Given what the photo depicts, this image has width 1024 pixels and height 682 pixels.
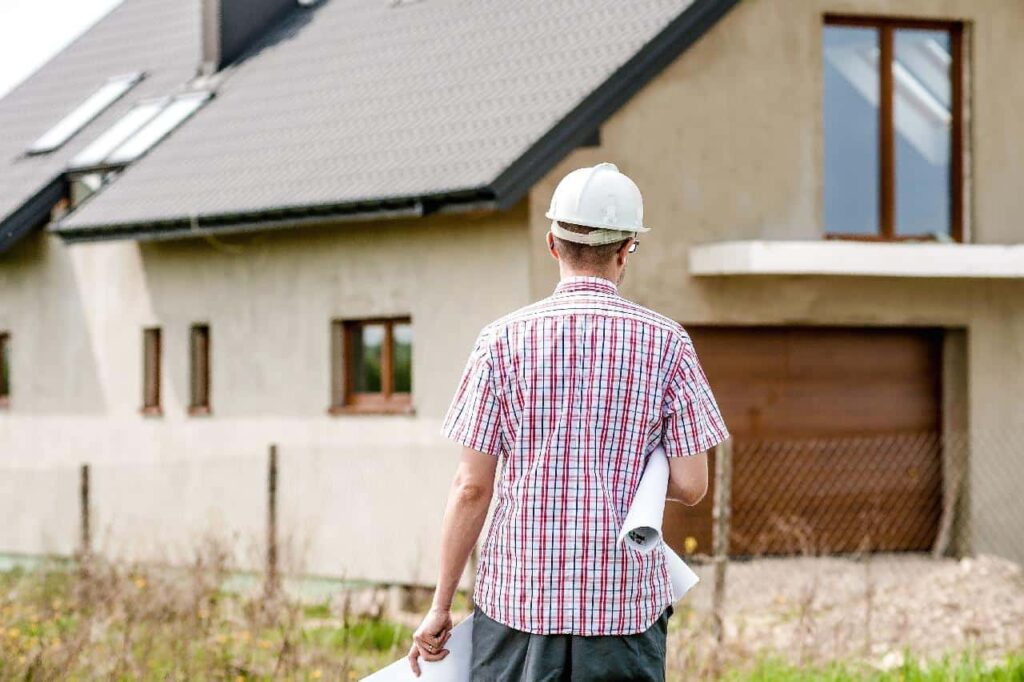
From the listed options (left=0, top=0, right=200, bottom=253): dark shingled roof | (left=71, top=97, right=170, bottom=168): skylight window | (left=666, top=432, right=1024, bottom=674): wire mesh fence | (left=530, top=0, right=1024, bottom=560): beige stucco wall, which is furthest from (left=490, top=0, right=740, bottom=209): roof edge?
(left=0, top=0, right=200, bottom=253): dark shingled roof

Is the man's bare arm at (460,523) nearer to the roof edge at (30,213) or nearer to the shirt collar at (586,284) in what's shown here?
the shirt collar at (586,284)

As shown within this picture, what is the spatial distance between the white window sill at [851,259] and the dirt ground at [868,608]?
211cm

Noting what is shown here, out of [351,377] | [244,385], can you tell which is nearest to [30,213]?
[244,385]

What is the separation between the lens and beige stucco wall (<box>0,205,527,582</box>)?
47.0 ft

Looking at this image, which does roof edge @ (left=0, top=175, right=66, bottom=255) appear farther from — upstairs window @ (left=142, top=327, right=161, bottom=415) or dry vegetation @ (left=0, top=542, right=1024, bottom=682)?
dry vegetation @ (left=0, top=542, right=1024, bottom=682)

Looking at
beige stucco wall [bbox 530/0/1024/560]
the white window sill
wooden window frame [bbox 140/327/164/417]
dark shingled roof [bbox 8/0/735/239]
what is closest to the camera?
dark shingled roof [bbox 8/0/735/239]

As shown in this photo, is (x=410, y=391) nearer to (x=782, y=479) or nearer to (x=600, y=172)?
(x=782, y=479)

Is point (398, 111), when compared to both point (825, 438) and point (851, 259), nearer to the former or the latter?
point (851, 259)

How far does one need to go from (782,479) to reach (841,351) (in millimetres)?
1152

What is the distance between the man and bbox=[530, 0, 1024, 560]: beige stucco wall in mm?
9325

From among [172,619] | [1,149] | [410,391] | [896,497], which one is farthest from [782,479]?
[1,149]

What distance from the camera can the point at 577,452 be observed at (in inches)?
160

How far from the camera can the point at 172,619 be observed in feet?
28.5

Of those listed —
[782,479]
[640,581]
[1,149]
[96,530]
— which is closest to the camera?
[640,581]
